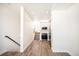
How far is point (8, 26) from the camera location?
556 centimetres

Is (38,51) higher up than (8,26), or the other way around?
(8,26)

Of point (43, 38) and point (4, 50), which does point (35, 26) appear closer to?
point (43, 38)

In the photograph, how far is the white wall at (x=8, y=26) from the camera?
215 inches

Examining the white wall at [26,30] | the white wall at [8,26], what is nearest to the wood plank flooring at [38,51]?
the white wall at [26,30]

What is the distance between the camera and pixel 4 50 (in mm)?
5512

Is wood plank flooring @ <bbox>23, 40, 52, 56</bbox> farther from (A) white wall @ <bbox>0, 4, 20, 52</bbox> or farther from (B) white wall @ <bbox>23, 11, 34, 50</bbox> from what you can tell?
(A) white wall @ <bbox>0, 4, 20, 52</bbox>

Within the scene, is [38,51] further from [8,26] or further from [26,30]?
[8,26]

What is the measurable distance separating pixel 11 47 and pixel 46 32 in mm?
6303

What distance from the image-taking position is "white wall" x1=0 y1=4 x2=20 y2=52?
547cm

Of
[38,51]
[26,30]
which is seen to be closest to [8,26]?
[26,30]

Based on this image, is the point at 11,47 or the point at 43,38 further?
the point at 43,38

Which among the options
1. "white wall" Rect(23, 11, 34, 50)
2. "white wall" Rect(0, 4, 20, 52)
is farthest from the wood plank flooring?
"white wall" Rect(0, 4, 20, 52)

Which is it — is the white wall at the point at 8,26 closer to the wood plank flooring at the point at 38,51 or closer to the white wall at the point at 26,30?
the white wall at the point at 26,30

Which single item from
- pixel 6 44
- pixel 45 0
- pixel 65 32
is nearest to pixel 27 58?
pixel 45 0
